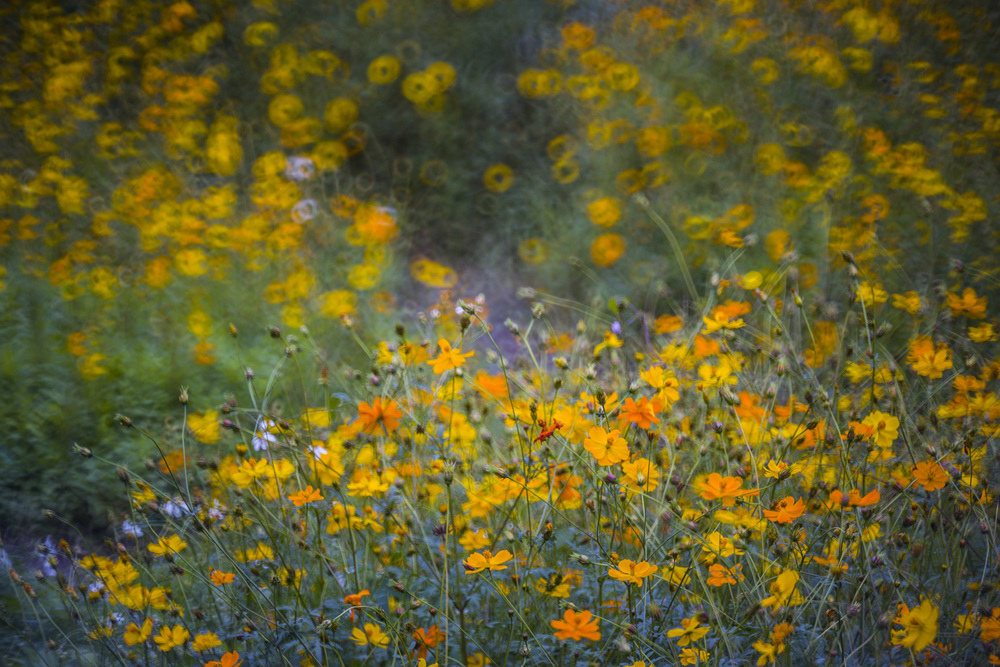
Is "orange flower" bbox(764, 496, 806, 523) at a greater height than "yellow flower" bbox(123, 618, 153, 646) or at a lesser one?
greater

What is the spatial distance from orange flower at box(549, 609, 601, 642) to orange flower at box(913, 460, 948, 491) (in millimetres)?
552

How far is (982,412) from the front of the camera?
1.30 metres

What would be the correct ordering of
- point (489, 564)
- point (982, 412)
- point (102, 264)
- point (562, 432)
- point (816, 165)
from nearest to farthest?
point (489, 564) < point (562, 432) < point (982, 412) < point (102, 264) < point (816, 165)

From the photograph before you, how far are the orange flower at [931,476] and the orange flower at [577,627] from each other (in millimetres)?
552

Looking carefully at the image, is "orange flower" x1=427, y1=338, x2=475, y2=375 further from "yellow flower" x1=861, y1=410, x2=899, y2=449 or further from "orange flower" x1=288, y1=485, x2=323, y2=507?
"yellow flower" x1=861, y1=410, x2=899, y2=449

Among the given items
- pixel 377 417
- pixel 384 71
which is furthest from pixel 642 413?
pixel 384 71

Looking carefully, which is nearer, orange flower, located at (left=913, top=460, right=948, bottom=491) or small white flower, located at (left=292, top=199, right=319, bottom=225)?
orange flower, located at (left=913, top=460, right=948, bottom=491)

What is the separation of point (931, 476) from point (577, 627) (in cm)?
60

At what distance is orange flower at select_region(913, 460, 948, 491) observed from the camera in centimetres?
105

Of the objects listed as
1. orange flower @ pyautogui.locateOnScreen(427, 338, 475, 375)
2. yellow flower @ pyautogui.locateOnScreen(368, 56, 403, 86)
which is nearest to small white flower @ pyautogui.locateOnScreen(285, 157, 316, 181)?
yellow flower @ pyautogui.locateOnScreen(368, 56, 403, 86)

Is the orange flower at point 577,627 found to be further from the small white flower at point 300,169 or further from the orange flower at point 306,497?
the small white flower at point 300,169

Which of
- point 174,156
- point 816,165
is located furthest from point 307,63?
point 816,165

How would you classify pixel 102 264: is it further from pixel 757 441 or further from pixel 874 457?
pixel 874 457

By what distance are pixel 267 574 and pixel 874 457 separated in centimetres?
117
